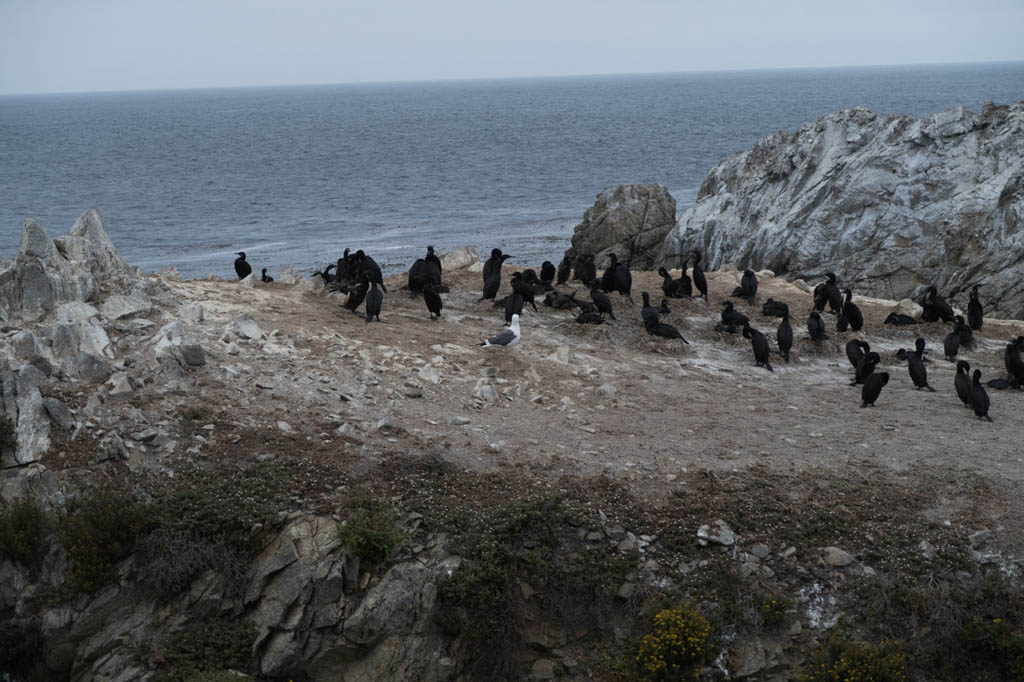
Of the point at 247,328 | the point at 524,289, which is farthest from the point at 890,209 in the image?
the point at 247,328

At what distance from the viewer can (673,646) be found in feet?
35.9

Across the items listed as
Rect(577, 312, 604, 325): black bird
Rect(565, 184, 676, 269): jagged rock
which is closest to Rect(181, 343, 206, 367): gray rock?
Rect(577, 312, 604, 325): black bird

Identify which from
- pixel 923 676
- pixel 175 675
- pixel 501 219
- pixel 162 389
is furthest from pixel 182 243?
pixel 923 676

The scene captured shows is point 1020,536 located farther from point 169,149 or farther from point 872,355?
point 169,149

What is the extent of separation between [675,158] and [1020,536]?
78048 millimetres

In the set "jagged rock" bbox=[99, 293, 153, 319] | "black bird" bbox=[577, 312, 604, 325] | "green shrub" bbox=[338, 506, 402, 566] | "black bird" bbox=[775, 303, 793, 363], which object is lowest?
"green shrub" bbox=[338, 506, 402, 566]

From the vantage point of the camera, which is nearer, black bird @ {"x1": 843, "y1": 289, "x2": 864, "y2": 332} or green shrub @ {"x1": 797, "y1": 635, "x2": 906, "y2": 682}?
green shrub @ {"x1": 797, "y1": 635, "x2": 906, "y2": 682}

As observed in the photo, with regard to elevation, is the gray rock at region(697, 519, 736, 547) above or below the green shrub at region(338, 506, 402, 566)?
below

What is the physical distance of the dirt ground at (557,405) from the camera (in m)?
13.3

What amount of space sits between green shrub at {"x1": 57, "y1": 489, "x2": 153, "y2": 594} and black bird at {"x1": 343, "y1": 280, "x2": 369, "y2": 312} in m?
7.77

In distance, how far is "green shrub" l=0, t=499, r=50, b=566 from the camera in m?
11.6

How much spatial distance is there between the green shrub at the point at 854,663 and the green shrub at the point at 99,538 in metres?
8.02

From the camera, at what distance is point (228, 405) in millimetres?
13789

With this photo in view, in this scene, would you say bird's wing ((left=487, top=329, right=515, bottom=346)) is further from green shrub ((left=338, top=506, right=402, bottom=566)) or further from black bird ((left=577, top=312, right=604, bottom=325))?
green shrub ((left=338, top=506, right=402, bottom=566))
